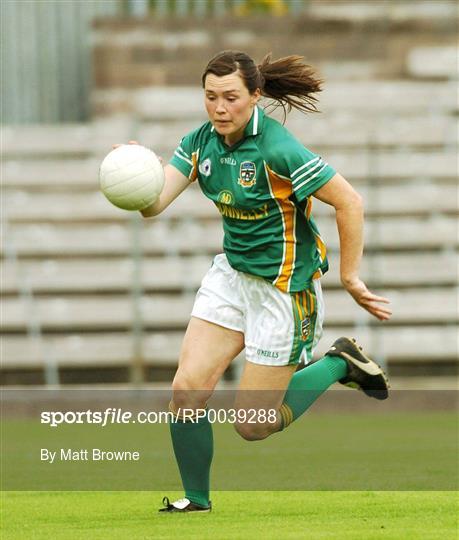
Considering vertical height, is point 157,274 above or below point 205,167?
below

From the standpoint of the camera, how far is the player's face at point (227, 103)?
6.05m

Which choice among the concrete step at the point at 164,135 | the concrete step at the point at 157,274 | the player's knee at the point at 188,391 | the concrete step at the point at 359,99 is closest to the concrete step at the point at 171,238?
the concrete step at the point at 157,274

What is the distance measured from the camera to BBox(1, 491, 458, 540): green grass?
17.9 ft

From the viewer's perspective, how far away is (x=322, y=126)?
14664 mm

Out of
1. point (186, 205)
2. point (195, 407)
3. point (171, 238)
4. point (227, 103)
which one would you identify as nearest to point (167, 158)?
point (186, 205)

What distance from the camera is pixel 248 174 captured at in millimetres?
6137

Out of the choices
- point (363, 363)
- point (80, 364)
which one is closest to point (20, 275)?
point (80, 364)

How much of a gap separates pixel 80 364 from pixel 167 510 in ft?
23.8

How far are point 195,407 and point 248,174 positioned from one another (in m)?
1.04

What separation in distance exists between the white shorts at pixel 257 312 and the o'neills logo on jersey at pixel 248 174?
46 cm

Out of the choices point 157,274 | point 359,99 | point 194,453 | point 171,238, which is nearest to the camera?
point 194,453

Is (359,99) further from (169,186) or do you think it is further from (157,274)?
(169,186)

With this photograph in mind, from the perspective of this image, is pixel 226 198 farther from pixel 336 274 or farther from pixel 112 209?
pixel 112 209

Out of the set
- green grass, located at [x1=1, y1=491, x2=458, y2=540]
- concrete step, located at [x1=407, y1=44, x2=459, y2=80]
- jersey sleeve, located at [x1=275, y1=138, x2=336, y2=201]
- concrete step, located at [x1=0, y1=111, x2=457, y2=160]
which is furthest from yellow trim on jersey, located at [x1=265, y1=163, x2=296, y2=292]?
concrete step, located at [x1=407, y1=44, x2=459, y2=80]
